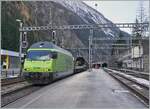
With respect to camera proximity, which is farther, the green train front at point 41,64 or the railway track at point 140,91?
the green train front at point 41,64

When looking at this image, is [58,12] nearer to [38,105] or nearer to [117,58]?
[117,58]

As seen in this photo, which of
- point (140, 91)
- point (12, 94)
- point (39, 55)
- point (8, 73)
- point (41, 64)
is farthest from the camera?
point (8, 73)

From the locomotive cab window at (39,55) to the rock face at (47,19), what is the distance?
33.3 m

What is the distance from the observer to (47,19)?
122500 millimetres

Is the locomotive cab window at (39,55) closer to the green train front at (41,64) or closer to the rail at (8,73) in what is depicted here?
the green train front at (41,64)

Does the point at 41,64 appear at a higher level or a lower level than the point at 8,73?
higher

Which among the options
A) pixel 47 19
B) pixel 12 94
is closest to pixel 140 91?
pixel 12 94

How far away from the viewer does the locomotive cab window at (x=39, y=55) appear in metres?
34.0

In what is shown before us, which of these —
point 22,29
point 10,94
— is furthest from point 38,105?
point 22,29

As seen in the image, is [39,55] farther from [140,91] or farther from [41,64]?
[140,91]

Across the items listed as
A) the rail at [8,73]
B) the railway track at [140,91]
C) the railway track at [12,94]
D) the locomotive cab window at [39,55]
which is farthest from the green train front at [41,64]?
the rail at [8,73]

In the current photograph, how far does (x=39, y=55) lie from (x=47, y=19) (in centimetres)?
8894

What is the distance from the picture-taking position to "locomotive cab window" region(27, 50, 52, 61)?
34.0 meters

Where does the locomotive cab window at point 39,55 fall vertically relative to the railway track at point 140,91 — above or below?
above
